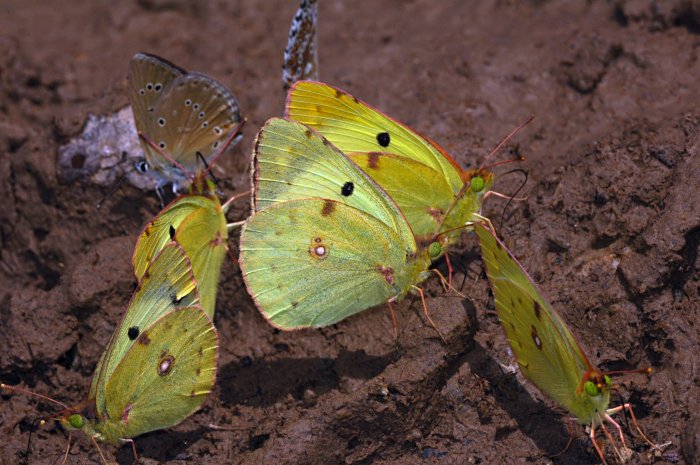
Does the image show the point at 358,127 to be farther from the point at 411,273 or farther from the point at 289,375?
the point at 289,375

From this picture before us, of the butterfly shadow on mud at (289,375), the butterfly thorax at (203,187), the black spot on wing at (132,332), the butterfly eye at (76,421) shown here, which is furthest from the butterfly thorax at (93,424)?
Answer: the butterfly thorax at (203,187)

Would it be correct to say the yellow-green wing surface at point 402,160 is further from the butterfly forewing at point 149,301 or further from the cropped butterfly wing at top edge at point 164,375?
the cropped butterfly wing at top edge at point 164,375

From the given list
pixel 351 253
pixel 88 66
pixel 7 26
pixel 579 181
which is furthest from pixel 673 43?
pixel 7 26

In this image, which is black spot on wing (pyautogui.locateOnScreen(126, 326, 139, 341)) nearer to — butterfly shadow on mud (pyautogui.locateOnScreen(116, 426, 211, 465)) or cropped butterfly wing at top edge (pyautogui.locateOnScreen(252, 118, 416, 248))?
butterfly shadow on mud (pyautogui.locateOnScreen(116, 426, 211, 465))

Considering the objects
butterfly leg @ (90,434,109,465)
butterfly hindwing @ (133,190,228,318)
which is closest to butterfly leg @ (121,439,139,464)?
butterfly leg @ (90,434,109,465)

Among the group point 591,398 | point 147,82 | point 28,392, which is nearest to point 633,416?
point 591,398

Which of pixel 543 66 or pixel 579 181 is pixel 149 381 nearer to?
pixel 579 181
